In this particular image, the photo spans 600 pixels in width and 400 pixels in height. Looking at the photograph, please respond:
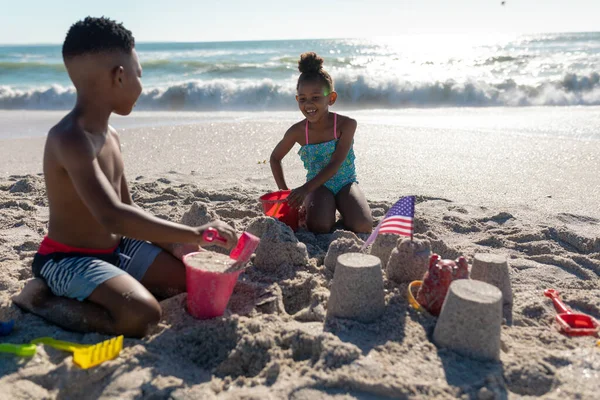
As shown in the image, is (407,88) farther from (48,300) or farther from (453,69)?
(48,300)

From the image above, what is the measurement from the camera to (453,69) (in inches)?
650

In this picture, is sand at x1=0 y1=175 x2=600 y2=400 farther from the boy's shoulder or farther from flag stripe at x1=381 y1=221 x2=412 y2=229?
the boy's shoulder

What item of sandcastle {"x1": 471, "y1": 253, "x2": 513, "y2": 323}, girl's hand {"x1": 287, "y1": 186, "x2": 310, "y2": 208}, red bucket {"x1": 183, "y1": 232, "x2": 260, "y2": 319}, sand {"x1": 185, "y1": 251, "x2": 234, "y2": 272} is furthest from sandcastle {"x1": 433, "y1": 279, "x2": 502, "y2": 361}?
girl's hand {"x1": 287, "y1": 186, "x2": 310, "y2": 208}

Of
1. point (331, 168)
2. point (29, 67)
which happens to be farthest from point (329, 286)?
point (29, 67)

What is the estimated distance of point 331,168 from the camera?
3531mm

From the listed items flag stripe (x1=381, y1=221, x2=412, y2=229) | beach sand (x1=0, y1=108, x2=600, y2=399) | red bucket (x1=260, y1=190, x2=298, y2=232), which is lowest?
beach sand (x1=0, y1=108, x2=600, y2=399)

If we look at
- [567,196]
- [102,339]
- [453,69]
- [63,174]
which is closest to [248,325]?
[102,339]

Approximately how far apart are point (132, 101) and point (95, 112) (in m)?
0.16

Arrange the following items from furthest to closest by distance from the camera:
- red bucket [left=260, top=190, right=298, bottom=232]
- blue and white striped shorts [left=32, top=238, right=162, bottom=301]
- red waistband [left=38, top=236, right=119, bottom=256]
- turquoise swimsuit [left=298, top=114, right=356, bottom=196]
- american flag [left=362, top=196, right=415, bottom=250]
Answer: turquoise swimsuit [left=298, top=114, right=356, bottom=196]
red bucket [left=260, top=190, right=298, bottom=232]
american flag [left=362, top=196, right=415, bottom=250]
red waistband [left=38, top=236, right=119, bottom=256]
blue and white striped shorts [left=32, top=238, right=162, bottom=301]

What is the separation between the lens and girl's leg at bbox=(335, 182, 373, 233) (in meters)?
3.48

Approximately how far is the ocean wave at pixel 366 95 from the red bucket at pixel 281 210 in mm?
7580

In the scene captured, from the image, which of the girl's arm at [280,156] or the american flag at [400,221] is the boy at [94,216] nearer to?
the american flag at [400,221]

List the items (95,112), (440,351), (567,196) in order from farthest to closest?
(567,196) → (95,112) → (440,351)

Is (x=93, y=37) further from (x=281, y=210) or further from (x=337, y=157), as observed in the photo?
(x=337, y=157)
